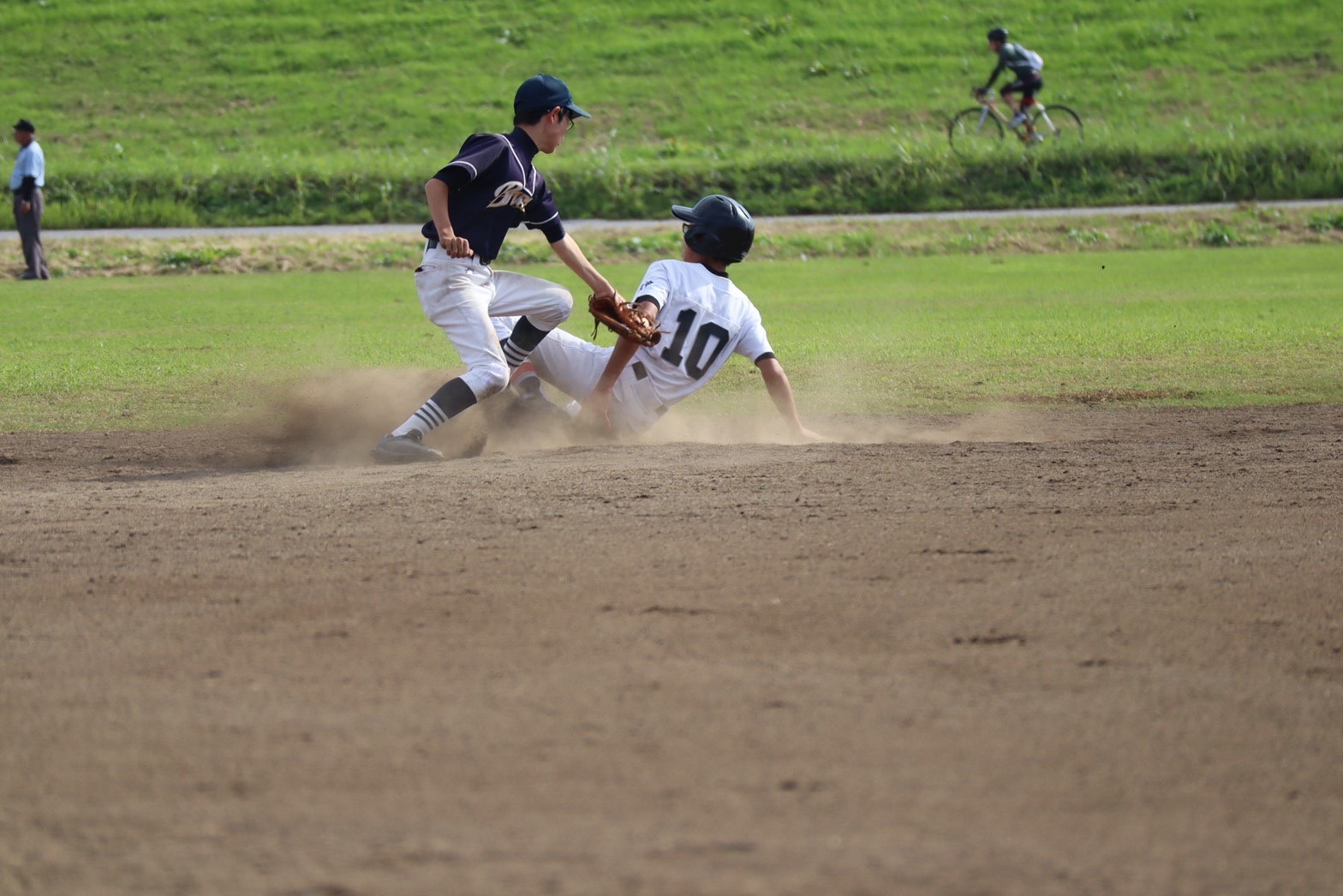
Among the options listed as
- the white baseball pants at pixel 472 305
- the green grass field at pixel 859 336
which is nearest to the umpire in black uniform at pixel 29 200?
the green grass field at pixel 859 336

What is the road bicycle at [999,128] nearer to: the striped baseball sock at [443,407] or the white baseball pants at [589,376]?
the white baseball pants at [589,376]

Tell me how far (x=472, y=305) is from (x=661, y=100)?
28.6 m

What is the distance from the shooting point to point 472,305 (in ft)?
23.2

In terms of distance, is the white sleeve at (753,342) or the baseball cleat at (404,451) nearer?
the baseball cleat at (404,451)

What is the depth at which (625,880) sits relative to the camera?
8.68 feet

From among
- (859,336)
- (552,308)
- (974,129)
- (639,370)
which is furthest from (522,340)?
(974,129)

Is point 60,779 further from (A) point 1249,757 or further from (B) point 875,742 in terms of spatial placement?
(A) point 1249,757

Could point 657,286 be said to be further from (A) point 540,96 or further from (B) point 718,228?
(A) point 540,96

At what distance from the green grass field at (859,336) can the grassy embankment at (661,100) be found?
22.7ft

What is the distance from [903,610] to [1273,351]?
8165 millimetres

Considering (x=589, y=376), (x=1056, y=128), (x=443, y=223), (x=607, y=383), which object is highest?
(x=443, y=223)

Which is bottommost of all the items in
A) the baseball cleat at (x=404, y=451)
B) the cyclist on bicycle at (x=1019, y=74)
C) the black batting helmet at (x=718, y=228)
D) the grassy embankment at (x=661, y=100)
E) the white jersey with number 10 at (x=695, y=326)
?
the grassy embankment at (x=661, y=100)

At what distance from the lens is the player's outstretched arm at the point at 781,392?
7367 mm

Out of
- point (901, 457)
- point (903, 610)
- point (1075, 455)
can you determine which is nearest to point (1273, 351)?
point (1075, 455)
